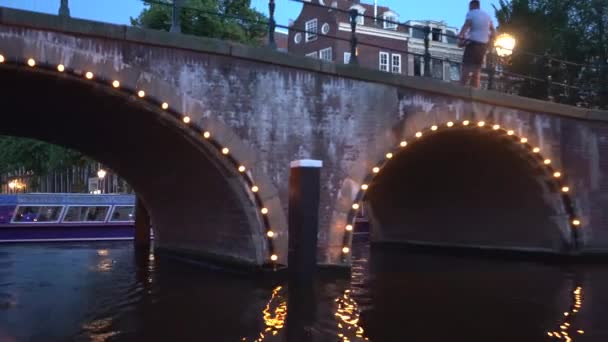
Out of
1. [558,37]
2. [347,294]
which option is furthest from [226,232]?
[558,37]

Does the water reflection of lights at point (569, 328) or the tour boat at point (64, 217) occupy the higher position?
the tour boat at point (64, 217)

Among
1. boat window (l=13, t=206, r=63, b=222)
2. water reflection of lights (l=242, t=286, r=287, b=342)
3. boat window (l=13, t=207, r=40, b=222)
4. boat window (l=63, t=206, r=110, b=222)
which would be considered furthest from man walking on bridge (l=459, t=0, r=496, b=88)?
boat window (l=13, t=207, r=40, b=222)

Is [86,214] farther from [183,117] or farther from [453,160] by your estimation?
[183,117]

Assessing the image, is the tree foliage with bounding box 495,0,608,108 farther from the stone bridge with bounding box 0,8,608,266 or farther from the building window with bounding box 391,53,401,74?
the stone bridge with bounding box 0,8,608,266

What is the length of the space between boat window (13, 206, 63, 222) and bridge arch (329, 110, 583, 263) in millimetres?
12792

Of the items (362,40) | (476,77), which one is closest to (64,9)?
(476,77)

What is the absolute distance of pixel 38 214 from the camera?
23.1 metres

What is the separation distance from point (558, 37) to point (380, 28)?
1276cm

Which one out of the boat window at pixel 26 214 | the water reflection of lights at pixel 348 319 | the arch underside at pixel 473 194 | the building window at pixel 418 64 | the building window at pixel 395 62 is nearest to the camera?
the water reflection of lights at pixel 348 319

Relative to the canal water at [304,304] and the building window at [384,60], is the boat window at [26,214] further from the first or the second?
the building window at [384,60]

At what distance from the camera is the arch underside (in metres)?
15.6

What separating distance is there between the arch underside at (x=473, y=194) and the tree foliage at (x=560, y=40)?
6.69 m

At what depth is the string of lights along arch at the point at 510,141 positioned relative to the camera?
40.9ft

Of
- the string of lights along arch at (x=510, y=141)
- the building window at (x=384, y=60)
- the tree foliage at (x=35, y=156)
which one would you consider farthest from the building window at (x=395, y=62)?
the string of lights along arch at (x=510, y=141)
